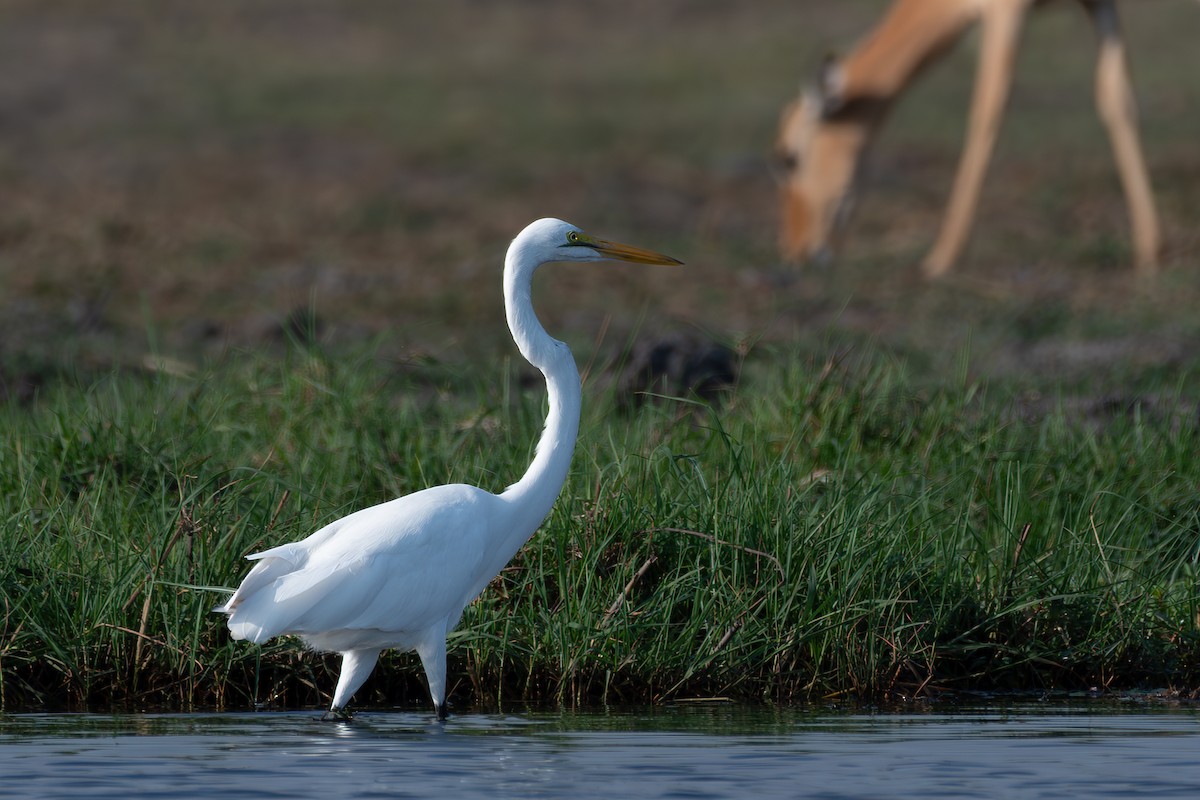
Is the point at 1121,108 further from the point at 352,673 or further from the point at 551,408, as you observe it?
the point at 352,673

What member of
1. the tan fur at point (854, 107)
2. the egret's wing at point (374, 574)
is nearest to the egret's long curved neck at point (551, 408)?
the egret's wing at point (374, 574)

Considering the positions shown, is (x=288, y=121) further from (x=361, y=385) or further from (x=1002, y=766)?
(x=1002, y=766)

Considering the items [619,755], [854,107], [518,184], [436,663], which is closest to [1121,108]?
[854,107]

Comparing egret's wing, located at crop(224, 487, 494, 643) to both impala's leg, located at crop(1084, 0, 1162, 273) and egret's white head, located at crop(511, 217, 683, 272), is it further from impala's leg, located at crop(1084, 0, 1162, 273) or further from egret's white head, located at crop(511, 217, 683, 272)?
impala's leg, located at crop(1084, 0, 1162, 273)

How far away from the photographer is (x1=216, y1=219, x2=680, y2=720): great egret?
17.8ft

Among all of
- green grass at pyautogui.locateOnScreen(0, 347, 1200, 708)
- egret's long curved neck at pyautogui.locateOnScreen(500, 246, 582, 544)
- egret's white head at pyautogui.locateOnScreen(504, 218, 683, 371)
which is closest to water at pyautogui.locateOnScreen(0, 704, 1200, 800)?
green grass at pyautogui.locateOnScreen(0, 347, 1200, 708)

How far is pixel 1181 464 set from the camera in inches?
293

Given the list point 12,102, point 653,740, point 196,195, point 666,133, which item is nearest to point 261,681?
point 653,740

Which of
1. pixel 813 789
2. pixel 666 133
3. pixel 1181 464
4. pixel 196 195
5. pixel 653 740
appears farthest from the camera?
pixel 666 133

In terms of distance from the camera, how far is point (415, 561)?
5.54 metres

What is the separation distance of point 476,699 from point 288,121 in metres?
18.9

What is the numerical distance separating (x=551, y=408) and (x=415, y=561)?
644 millimetres

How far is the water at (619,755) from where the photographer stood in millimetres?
4844

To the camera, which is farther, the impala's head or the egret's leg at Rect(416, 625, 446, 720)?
the impala's head
